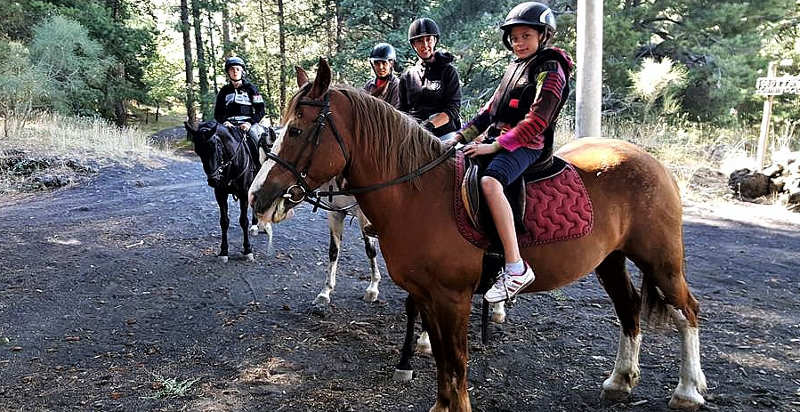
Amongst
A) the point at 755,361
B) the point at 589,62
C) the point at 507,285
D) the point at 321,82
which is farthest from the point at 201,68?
the point at 755,361

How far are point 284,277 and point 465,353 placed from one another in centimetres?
349

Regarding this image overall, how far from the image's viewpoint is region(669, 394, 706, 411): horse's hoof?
9.70ft

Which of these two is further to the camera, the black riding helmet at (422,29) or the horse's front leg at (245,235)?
the horse's front leg at (245,235)

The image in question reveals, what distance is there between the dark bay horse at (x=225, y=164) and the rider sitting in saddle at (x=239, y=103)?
37cm

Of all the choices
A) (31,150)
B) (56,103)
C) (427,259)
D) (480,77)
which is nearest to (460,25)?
(480,77)

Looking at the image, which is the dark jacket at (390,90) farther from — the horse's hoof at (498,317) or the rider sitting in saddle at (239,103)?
the rider sitting in saddle at (239,103)

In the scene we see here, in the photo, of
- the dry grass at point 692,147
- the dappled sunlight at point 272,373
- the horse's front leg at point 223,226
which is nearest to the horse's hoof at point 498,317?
the dappled sunlight at point 272,373

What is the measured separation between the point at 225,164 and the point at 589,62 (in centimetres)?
431

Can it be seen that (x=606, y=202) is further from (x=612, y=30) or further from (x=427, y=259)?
(x=612, y=30)

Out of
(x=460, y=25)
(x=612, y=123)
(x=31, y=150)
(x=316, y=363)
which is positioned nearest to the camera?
(x=316, y=363)

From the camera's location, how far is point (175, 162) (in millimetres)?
14766

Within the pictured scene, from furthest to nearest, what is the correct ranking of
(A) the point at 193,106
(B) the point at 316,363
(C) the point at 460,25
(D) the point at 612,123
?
1. (A) the point at 193,106
2. (C) the point at 460,25
3. (D) the point at 612,123
4. (B) the point at 316,363

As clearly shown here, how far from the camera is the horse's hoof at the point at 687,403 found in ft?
9.70

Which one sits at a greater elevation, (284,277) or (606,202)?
(606,202)
